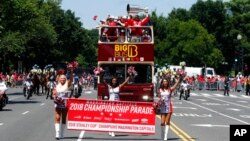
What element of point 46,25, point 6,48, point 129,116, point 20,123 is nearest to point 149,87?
point 20,123

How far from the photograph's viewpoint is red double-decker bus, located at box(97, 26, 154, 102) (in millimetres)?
29953

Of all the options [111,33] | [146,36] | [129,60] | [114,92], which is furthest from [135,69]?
[114,92]

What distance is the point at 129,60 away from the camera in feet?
98.3

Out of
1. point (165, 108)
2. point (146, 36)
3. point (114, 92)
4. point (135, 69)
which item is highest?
point (146, 36)

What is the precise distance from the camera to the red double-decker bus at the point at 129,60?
98.3ft

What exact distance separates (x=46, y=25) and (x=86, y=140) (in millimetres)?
92448

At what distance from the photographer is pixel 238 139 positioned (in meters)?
11.7

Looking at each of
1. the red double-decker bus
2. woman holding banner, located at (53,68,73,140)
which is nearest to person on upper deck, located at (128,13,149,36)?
the red double-decker bus

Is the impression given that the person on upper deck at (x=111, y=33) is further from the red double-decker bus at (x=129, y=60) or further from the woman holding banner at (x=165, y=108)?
the woman holding banner at (x=165, y=108)

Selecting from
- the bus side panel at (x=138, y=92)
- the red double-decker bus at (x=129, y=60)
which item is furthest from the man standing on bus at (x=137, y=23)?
the bus side panel at (x=138, y=92)

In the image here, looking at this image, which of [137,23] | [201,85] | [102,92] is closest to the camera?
[102,92]

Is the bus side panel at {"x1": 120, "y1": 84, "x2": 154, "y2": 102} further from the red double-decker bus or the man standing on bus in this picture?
the man standing on bus

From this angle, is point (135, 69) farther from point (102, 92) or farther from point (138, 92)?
point (102, 92)

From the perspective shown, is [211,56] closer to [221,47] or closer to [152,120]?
[221,47]
